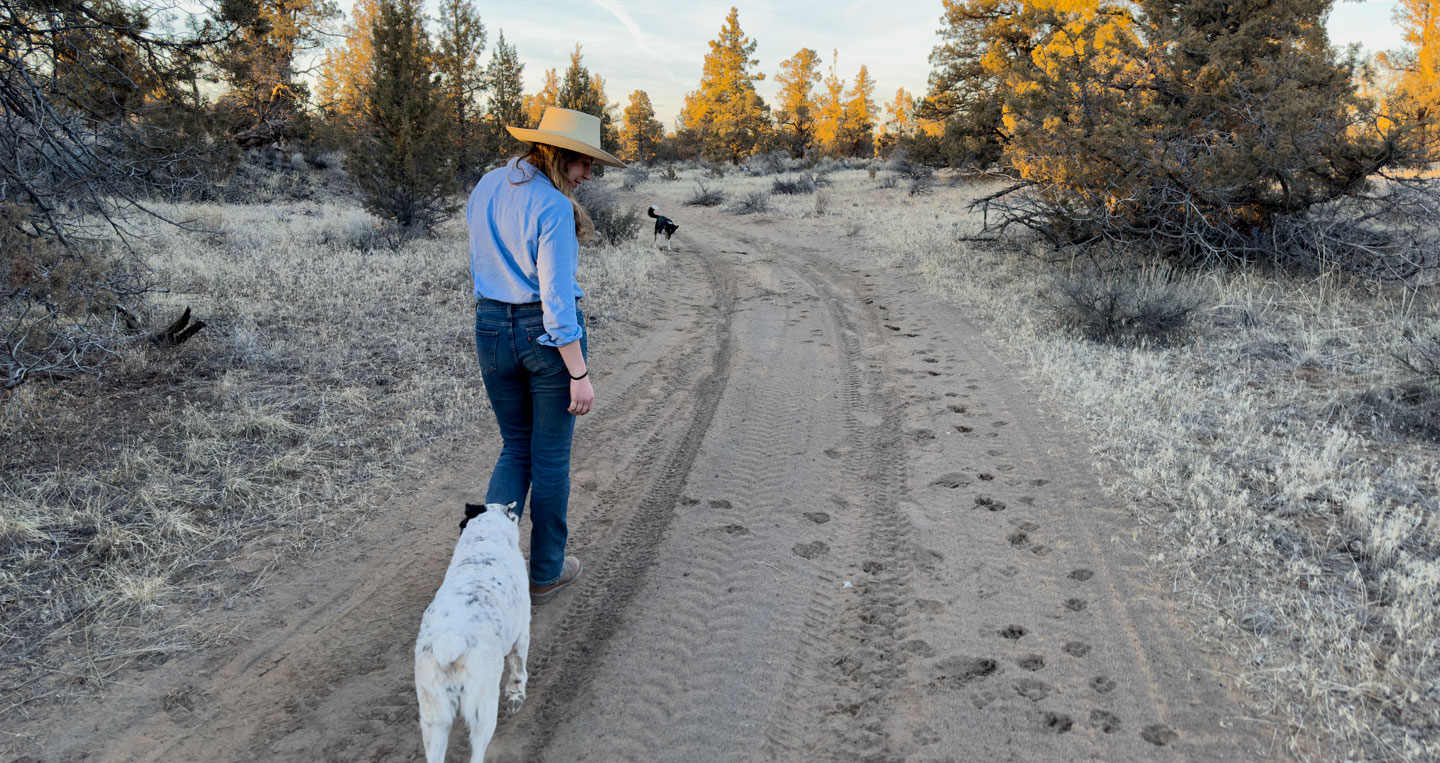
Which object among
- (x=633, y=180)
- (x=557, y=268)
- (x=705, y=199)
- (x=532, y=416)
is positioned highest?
(x=633, y=180)

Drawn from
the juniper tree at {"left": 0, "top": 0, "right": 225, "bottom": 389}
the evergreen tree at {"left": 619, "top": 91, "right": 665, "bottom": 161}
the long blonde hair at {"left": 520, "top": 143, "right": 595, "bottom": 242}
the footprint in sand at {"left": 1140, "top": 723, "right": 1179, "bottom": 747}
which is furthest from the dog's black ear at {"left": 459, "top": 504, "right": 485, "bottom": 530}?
the evergreen tree at {"left": 619, "top": 91, "right": 665, "bottom": 161}

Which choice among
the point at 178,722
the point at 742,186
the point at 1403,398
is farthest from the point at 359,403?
the point at 742,186

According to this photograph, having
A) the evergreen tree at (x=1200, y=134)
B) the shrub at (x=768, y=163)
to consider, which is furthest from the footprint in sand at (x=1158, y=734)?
the shrub at (x=768, y=163)

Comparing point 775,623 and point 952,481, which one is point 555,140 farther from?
point 952,481

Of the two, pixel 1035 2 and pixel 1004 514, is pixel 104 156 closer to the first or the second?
pixel 1004 514

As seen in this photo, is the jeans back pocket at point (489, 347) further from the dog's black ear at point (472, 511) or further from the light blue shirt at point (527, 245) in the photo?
the dog's black ear at point (472, 511)

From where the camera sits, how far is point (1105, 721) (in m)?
2.50

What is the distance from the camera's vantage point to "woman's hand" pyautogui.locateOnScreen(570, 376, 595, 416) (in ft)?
9.39

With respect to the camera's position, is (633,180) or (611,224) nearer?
(611,224)

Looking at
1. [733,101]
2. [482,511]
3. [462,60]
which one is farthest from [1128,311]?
[733,101]

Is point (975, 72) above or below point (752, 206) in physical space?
above

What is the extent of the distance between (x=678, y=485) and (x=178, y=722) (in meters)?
2.51

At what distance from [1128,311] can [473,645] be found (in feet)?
23.0

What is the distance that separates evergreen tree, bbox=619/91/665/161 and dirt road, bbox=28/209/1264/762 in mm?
52801
